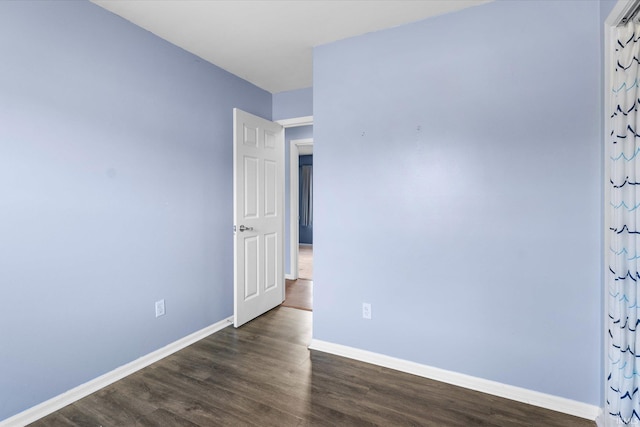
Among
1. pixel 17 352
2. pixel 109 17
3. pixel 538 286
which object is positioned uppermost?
pixel 109 17

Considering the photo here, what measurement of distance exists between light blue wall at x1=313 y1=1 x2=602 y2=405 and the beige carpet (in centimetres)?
250

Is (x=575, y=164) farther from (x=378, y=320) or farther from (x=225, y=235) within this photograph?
(x=225, y=235)

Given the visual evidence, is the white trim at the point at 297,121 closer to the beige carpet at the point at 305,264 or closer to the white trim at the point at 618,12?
the white trim at the point at 618,12

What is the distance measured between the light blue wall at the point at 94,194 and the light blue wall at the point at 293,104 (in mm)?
888

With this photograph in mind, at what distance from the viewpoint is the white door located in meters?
2.77

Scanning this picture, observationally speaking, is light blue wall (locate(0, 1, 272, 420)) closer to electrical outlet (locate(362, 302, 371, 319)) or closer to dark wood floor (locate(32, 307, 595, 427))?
dark wood floor (locate(32, 307, 595, 427))

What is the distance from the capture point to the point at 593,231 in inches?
65.6

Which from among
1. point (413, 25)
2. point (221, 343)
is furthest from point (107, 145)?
point (413, 25)

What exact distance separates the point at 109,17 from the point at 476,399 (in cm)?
343

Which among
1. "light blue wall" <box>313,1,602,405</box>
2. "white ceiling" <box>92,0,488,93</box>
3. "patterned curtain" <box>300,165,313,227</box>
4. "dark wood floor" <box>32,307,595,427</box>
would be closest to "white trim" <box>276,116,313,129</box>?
"white ceiling" <box>92,0,488,93</box>

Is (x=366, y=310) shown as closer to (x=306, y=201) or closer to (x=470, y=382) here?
(x=470, y=382)

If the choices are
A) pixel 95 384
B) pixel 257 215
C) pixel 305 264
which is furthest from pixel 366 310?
pixel 305 264

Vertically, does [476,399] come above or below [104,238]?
below

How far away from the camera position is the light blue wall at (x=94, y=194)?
159cm
